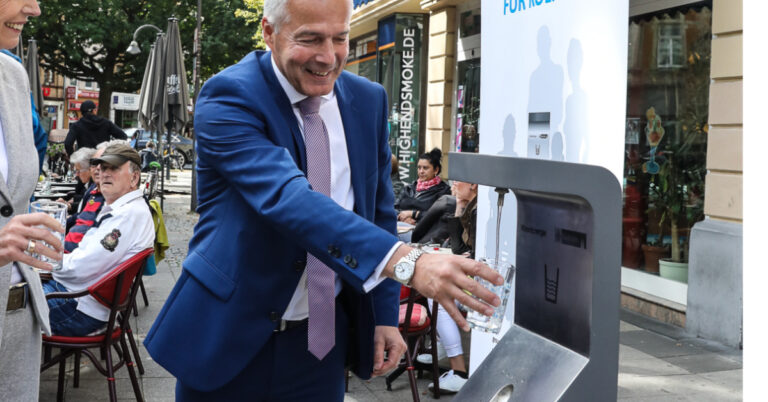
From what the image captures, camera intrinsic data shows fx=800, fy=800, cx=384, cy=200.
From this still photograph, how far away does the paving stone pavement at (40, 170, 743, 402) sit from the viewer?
16.7 ft

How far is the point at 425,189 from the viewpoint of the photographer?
319 inches

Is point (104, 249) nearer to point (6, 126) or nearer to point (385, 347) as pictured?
point (6, 126)

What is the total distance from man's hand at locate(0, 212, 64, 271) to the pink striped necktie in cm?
61

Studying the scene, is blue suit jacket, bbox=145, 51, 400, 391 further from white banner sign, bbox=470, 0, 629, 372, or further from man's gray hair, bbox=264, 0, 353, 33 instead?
white banner sign, bbox=470, 0, 629, 372

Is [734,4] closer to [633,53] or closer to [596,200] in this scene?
[633,53]

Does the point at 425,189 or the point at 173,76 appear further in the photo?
the point at 173,76

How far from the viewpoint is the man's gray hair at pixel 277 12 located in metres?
1.81

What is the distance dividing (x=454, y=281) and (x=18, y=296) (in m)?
1.53

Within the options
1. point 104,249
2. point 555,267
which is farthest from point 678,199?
point 555,267

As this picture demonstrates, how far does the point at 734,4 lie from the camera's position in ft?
21.4

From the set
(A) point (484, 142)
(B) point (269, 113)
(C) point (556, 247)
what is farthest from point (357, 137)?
(A) point (484, 142)

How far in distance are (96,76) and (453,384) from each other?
29.9 m

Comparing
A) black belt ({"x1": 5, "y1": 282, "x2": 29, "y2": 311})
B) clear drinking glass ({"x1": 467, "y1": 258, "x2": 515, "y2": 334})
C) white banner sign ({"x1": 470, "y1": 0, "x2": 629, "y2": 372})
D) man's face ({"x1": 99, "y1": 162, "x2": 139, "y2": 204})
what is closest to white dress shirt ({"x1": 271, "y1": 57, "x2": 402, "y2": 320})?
clear drinking glass ({"x1": 467, "y1": 258, "x2": 515, "y2": 334})

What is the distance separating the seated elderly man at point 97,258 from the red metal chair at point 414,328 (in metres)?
1.59
